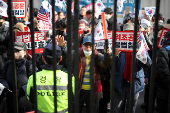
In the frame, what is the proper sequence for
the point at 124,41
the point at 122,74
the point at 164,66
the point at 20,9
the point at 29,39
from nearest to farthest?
1. the point at 124,41
2. the point at 164,66
3. the point at 122,74
4. the point at 29,39
5. the point at 20,9

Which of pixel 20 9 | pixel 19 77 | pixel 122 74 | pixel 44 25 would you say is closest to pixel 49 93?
pixel 19 77

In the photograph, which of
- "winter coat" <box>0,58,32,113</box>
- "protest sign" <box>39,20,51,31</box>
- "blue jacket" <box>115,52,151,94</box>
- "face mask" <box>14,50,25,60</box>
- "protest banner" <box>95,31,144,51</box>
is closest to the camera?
"protest banner" <box>95,31,144,51</box>

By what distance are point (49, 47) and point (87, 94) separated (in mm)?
1129

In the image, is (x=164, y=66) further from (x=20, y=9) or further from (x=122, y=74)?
(x=20, y=9)

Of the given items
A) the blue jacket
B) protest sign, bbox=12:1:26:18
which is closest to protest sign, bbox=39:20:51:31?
protest sign, bbox=12:1:26:18

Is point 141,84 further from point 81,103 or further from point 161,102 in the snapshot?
point 81,103

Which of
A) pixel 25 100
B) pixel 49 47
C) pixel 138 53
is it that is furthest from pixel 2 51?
pixel 138 53

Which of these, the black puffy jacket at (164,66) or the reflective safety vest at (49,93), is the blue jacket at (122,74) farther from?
the reflective safety vest at (49,93)

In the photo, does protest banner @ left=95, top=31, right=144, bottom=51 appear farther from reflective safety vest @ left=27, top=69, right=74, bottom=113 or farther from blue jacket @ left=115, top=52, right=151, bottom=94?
blue jacket @ left=115, top=52, right=151, bottom=94

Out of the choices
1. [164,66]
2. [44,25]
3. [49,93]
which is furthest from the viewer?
[44,25]

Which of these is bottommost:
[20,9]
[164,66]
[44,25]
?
[164,66]

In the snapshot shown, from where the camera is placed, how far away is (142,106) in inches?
193

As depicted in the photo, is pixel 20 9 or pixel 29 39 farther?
pixel 20 9

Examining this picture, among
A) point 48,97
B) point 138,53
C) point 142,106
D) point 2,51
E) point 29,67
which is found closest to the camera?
point 48,97
